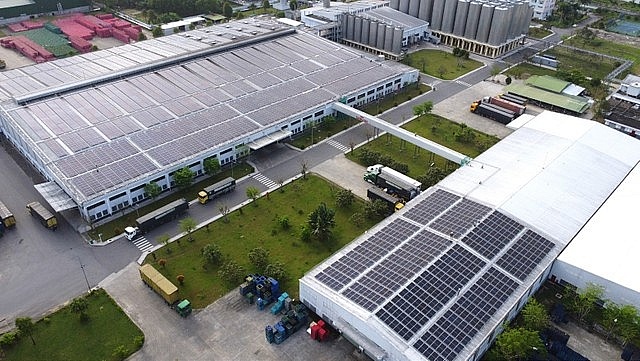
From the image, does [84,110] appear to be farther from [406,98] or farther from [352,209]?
[406,98]

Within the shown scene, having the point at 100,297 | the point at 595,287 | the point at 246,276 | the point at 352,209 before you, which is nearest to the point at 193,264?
the point at 246,276

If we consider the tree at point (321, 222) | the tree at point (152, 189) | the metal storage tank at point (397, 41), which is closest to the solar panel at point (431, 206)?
the tree at point (321, 222)

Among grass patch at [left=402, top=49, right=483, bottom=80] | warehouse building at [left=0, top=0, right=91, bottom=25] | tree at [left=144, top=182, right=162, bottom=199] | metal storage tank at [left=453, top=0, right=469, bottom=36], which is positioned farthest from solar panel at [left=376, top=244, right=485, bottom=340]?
warehouse building at [left=0, top=0, right=91, bottom=25]

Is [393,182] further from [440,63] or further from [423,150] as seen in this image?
[440,63]

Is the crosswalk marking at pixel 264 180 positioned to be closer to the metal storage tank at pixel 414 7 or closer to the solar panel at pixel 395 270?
the solar panel at pixel 395 270

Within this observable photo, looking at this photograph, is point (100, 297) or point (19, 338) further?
point (100, 297)

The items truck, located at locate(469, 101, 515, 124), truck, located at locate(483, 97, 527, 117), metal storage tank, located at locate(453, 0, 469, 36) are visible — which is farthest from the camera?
metal storage tank, located at locate(453, 0, 469, 36)

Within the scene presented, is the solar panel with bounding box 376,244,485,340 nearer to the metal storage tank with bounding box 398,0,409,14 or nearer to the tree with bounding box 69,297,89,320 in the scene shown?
the tree with bounding box 69,297,89,320

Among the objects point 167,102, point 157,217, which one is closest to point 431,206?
point 157,217
